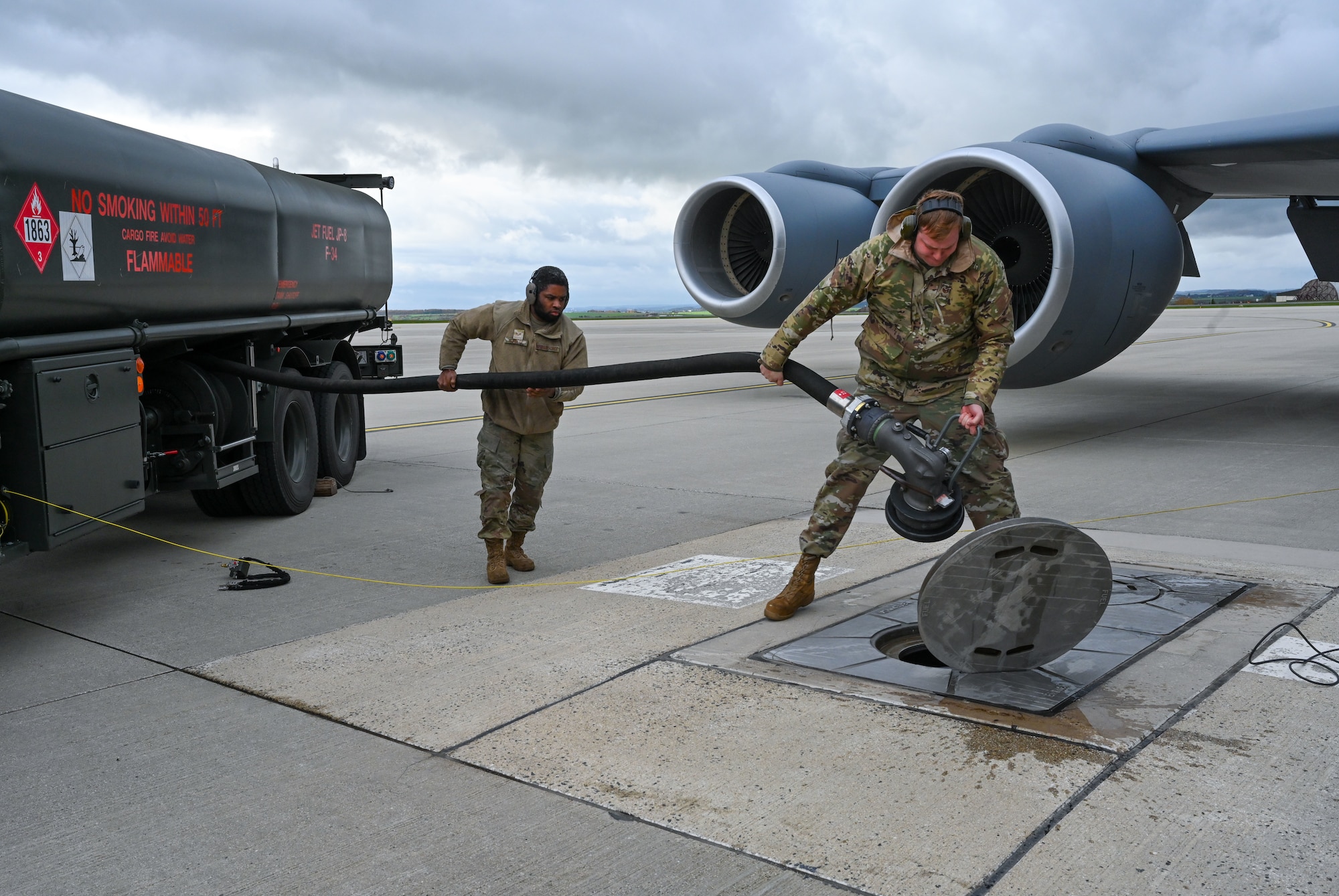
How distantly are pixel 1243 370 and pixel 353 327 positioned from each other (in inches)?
588

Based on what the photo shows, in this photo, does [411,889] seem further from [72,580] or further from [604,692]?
[72,580]

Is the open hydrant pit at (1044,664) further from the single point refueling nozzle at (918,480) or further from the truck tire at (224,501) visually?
the truck tire at (224,501)

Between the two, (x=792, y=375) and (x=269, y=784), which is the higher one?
(x=792, y=375)

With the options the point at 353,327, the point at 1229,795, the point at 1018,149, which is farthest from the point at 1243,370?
the point at 1229,795

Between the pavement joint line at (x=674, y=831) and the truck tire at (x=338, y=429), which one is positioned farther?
the truck tire at (x=338, y=429)

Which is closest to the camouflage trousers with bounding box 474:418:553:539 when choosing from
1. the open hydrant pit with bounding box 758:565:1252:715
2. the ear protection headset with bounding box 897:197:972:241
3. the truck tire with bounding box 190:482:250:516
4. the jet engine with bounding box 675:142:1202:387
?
the open hydrant pit with bounding box 758:565:1252:715

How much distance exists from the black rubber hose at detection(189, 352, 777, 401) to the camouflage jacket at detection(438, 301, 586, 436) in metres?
0.15

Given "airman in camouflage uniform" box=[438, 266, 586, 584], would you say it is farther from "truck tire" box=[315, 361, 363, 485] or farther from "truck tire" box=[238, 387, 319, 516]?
"truck tire" box=[315, 361, 363, 485]


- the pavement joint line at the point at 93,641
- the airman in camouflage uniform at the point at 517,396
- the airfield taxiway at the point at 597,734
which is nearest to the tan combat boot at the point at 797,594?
the airfield taxiway at the point at 597,734

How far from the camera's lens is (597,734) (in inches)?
146

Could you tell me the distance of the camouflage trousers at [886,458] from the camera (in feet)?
15.4

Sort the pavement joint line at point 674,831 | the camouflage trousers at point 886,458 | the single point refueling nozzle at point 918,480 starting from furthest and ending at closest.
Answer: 1. the camouflage trousers at point 886,458
2. the single point refueling nozzle at point 918,480
3. the pavement joint line at point 674,831

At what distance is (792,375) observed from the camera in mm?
4969

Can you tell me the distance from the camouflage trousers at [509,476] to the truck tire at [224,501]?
245 cm
